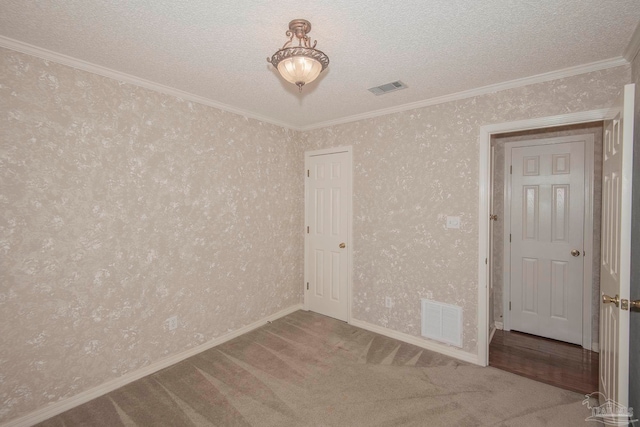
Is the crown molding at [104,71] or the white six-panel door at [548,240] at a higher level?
the crown molding at [104,71]

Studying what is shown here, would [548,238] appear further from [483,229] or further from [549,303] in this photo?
[483,229]

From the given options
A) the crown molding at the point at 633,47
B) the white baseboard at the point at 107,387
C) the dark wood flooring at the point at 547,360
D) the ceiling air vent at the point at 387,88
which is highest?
the ceiling air vent at the point at 387,88

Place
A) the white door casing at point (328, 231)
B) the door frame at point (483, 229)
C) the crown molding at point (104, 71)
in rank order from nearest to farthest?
1. the crown molding at point (104, 71)
2. the door frame at point (483, 229)
3. the white door casing at point (328, 231)

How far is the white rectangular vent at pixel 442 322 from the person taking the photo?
2.97 metres

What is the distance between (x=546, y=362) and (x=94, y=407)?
395cm

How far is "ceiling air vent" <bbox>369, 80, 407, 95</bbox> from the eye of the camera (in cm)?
268

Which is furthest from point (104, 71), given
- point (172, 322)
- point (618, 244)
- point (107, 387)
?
point (618, 244)

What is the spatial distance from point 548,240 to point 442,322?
5.39 feet

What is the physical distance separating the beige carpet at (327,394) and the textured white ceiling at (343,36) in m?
2.59

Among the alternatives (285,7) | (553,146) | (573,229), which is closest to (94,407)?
(285,7)

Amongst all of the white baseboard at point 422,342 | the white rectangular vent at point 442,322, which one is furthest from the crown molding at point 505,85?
the white baseboard at point 422,342

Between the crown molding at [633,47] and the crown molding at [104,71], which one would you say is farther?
the crown molding at [104,71]

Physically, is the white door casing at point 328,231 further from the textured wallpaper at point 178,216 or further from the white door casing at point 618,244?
the white door casing at point 618,244

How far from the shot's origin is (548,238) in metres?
3.44
